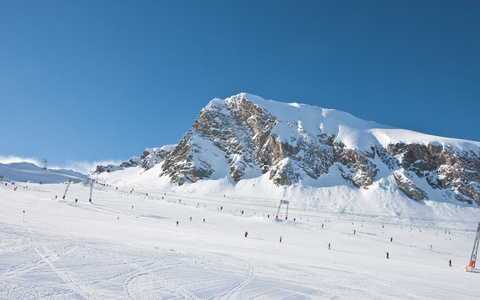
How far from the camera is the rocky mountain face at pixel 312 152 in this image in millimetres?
88625

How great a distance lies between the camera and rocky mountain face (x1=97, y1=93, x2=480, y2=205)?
8862 cm

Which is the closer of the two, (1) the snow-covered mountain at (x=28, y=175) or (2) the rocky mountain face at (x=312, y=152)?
(2) the rocky mountain face at (x=312, y=152)

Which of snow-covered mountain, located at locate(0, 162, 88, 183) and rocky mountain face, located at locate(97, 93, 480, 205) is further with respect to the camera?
snow-covered mountain, located at locate(0, 162, 88, 183)

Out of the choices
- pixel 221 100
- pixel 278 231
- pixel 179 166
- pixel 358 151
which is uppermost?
pixel 221 100

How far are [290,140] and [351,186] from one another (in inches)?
975

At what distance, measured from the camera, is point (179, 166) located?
330ft

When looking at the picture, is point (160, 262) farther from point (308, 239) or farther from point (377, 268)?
point (308, 239)

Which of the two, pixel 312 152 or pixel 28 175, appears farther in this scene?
pixel 28 175

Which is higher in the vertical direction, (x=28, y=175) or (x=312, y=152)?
(x=312, y=152)

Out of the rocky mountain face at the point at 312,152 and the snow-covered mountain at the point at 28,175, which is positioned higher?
the rocky mountain face at the point at 312,152

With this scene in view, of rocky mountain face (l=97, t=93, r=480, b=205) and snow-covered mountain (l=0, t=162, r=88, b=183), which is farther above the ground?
rocky mountain face (l=97, t=93, r=480, b=205)

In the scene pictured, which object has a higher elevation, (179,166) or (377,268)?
(179,166)

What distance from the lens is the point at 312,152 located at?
97.9 m

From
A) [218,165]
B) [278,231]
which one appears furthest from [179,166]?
[278,231]
